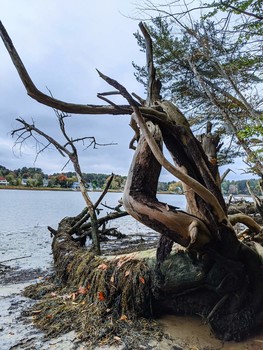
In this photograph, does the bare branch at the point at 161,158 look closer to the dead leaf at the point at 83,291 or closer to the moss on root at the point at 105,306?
the moss on root at the point at 105,306

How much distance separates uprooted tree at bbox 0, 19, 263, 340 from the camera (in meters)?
2.76

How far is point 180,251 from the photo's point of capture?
3201 millimetres

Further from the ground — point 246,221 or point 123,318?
point 246,221

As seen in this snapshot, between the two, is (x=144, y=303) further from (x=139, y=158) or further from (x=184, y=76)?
(x=184, y=76)

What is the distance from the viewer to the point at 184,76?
974cm

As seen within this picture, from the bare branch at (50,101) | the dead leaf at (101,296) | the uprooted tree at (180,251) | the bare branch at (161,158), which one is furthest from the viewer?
the dead leaf at (101,296)

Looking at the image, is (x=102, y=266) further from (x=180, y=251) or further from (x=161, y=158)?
(x=161, y=158)

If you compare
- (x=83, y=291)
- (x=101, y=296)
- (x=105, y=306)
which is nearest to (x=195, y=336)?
(x=105, y=306)

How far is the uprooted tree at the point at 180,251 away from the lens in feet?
9.06

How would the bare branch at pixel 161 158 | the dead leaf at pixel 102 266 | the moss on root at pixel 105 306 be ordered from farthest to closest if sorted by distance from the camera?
the dead leaf at pixel 102 266 → the moss on root at pixel 105 306 → the bare branch at pixel 161 158

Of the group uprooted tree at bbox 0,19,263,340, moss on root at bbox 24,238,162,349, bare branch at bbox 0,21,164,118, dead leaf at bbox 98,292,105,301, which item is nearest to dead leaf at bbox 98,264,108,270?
moss on root at bbox 24,238,162,349

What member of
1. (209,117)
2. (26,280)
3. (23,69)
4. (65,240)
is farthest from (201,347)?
(209,117)

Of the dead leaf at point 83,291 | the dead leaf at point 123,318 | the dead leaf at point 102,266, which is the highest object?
the dead leaf at point 102,266

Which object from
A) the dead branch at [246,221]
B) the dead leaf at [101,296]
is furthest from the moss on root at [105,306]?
the dead branch at [246,221]
